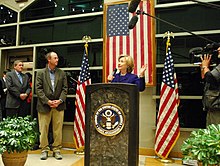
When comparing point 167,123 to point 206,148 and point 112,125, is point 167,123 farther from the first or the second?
point 206,148

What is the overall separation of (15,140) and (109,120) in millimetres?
1085

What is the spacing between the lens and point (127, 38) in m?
3.94

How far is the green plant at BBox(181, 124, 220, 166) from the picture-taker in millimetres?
1645

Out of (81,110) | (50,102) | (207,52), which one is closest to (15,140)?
(50,102)

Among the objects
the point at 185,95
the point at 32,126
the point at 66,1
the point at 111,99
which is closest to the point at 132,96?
the point at 111,99

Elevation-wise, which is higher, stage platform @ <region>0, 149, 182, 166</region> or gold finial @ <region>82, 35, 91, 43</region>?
gold finial @ <region>82, 35, 91, 43</region>

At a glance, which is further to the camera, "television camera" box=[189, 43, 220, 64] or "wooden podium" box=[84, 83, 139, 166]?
"television camera" box=[189, 43, 220, 64]

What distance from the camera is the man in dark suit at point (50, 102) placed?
3.48 metres

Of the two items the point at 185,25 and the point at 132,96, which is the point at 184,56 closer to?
the point at 185,25

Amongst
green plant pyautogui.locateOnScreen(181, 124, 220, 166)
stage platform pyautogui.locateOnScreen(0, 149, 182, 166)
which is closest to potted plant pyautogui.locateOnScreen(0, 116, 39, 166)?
stage platform pyautogui.locateOnScreen(0, 149, 182, 166)

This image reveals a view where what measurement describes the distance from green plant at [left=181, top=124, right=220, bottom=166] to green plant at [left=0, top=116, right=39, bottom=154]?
1.67m

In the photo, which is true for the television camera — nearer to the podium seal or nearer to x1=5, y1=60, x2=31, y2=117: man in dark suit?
the podium seal

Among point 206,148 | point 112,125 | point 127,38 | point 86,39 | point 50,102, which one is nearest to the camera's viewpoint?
point 206,148

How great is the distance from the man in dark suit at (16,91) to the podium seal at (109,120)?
7.19 feet
